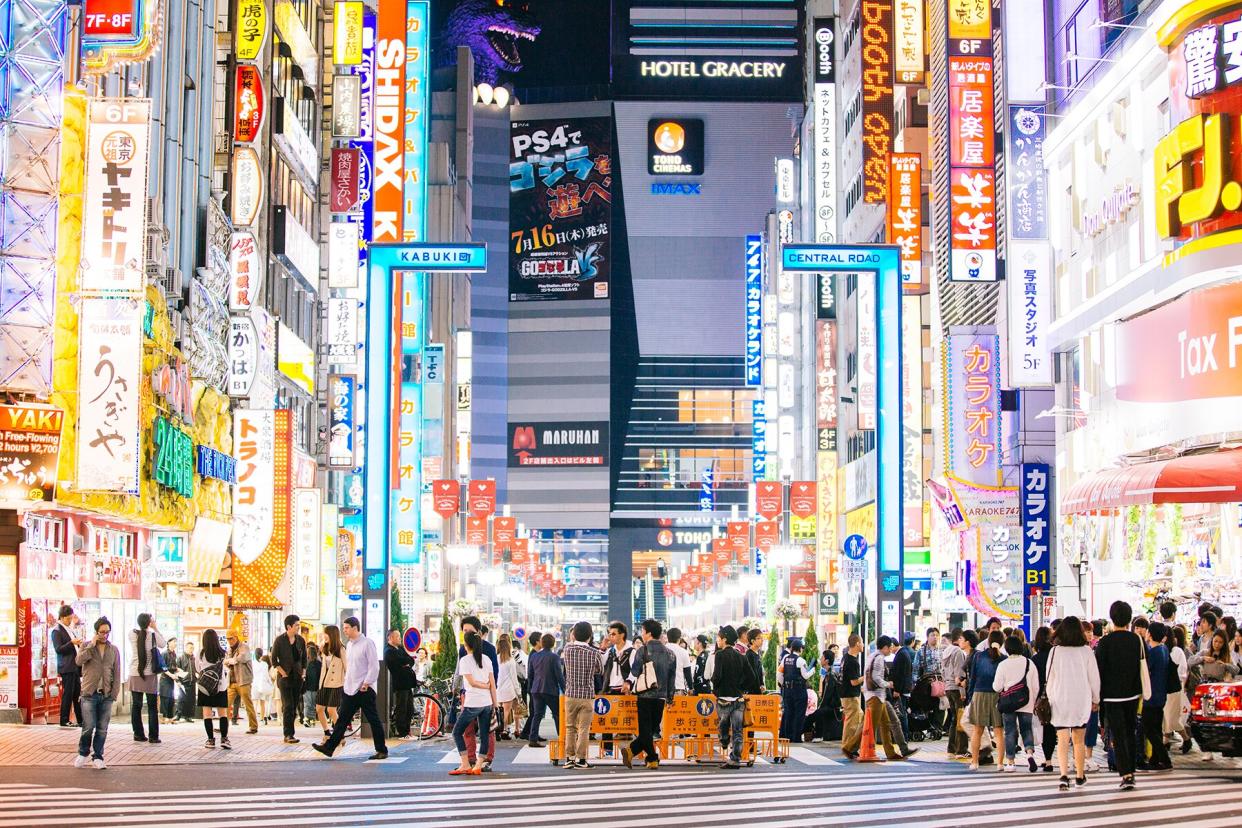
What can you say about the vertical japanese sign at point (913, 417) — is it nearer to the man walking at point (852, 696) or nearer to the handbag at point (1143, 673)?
the man walking at point (852, 696)

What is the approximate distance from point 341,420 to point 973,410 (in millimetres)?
21716

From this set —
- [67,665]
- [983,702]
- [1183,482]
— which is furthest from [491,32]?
[983,702]

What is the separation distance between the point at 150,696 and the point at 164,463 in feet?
34.9

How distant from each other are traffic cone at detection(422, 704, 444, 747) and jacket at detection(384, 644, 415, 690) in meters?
0.61

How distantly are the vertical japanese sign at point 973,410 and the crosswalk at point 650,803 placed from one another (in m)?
19.0

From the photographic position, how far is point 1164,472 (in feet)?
74.6

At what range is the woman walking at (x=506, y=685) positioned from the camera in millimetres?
25203

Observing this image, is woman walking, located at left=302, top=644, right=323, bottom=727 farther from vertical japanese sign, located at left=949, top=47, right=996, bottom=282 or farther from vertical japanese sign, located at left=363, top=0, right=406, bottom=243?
vertical japanese sign, located at left=363, top=0, right=406, bottom=243

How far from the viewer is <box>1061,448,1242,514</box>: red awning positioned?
21.7m

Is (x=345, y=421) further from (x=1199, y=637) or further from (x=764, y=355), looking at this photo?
(x=1199, y=637)

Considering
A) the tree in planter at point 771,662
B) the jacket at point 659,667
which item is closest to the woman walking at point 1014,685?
the jacket at point 659,667

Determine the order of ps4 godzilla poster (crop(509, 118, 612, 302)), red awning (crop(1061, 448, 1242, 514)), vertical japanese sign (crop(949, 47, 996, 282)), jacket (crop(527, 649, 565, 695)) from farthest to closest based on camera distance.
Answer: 1. ps4 godzilla poster (crop(509, 118, 612, 302))
2. vertical japanese sign (crop(949, 47, 996, 282))
3. jacket (crop(527, 649, 565, 695))
4. red awning (crop(1061, 448, 1242, 514))

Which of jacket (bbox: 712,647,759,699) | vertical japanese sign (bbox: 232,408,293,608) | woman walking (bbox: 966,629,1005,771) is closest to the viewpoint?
woman walking (bbox: 966,629,1005,771)

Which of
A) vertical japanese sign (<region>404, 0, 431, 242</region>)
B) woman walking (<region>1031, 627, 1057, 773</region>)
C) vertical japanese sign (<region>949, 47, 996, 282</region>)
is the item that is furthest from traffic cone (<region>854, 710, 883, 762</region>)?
vertical japanese sign (<region>404, 0, 431, 242</region>)
